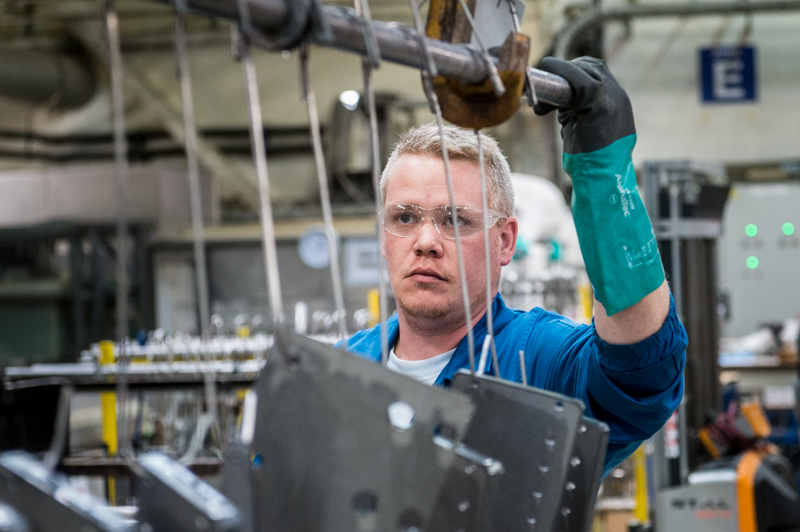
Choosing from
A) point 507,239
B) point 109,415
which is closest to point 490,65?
point 507,239

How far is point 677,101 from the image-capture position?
623cm

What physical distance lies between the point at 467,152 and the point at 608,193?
0.30m

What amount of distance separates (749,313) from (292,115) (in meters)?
4.81

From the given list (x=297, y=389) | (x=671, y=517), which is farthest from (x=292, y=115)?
(x=297, y=389)

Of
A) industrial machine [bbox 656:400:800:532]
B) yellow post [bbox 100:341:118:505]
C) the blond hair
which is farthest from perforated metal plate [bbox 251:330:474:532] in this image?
industrial machine [bbox 656:400:800:532]

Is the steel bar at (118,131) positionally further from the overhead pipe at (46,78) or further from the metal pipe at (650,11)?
the overhead pipe at (46,78)

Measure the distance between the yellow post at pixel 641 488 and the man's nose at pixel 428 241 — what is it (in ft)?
8.14

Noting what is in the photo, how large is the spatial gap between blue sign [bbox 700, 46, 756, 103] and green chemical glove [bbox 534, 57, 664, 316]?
5847mm

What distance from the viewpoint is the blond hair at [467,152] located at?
1.16 metres

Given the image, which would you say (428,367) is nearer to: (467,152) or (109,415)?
(467,152)

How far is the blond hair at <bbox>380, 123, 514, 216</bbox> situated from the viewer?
116 centimetres

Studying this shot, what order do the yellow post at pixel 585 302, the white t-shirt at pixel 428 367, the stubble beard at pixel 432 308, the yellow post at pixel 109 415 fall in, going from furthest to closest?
the yellow post at pixel 585 302, the yellow post at pixel 109 415, the white t-shirt at pixel 428 367, the stubble beard at pixel 432 308

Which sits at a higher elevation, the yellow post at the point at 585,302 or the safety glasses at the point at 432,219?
the safety glasses at the point at 432,219

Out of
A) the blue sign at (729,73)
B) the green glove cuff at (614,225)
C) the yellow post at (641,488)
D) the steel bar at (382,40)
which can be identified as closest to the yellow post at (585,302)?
the yellow post at (641,488)
